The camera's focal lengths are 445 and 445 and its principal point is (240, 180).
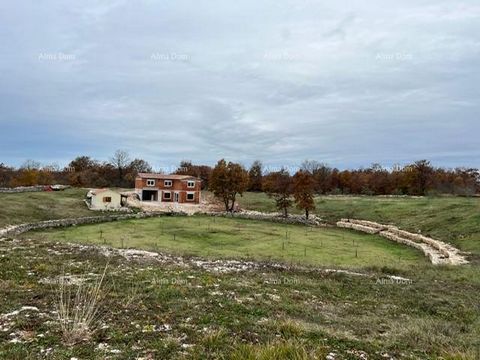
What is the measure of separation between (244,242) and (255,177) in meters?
85.8

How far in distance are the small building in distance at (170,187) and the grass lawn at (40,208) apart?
11.5m

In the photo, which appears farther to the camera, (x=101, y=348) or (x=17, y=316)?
(x=17, y=316)

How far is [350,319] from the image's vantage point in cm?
1186

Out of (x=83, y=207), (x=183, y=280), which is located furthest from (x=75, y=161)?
(x=183, y=280)

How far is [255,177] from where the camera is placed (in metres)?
128

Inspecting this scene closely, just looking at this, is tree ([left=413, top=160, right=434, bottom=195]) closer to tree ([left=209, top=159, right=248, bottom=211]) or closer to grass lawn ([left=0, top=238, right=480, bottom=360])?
tree ([left=209, top=159, right=248, bottom=211])

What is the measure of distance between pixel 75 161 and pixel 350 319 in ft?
467

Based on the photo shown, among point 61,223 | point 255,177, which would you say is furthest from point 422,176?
point 61,223

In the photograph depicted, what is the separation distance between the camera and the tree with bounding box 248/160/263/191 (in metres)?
125

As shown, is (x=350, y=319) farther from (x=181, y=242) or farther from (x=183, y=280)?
(x=181, y=242)

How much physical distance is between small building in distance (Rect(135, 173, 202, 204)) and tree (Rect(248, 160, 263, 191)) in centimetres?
3703

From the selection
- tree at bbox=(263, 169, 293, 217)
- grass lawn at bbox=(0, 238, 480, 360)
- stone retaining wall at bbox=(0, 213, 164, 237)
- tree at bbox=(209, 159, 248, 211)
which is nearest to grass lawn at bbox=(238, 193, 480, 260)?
tree at bbox=(263, 169, 293, 217)

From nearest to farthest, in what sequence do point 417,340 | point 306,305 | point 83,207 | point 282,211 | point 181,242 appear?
1. point 417,340
2. point 306,305
3. point 181,242
4. point 83,207
5. point 282,211

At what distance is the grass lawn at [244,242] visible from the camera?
111ft
